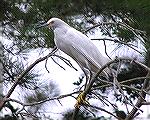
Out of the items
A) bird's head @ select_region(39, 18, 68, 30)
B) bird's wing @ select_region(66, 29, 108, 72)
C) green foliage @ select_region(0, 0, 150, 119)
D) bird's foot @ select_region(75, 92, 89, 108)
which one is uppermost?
green foliage @ select_region(0, 0, 150, 119)

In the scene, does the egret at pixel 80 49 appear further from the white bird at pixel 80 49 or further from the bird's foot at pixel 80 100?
the bird's foot at pixel 80 100

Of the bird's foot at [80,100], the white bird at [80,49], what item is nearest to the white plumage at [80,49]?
the white bird at [80,49]

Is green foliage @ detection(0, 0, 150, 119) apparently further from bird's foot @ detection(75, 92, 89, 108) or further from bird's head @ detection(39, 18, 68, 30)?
bird's foot @ detection(75, 92, 89, 108)

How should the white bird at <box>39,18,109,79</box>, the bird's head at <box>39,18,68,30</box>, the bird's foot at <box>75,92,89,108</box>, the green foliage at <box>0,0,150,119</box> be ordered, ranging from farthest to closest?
the green foliage at <box>0,0,150,119</box> → the bird's head at <box>39,18,68,30</box> → the white bird at <box>39,18,109,79</box> → the bird's foot at <box>75,92,89,108</box>

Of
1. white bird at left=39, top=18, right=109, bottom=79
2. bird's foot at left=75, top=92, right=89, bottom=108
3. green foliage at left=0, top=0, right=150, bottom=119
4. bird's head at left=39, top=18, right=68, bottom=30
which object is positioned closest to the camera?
bird's foot at left=75, top=92, right=89, bottom=108

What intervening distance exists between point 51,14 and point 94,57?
1.41 feet

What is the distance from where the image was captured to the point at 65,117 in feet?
7.00

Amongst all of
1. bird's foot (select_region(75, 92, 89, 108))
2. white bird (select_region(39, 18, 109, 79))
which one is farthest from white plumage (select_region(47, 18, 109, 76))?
bird's foot (select_region(75, 92, 89, 108))

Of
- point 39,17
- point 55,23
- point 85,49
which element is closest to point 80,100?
point 85,49

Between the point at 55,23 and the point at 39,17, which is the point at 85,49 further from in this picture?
the point at 39,17

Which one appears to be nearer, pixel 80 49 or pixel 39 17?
pixel 80 49

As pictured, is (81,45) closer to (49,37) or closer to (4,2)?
(49,37)

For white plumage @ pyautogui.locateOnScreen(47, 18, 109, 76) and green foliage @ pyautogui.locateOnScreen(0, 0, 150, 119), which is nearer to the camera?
white plumage @ pyautogui.locateOnScreen(47, 18, 109, 76)

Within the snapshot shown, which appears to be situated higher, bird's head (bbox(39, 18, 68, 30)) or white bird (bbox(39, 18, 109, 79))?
bird's head (bbox(39, 18, 68, 30))
